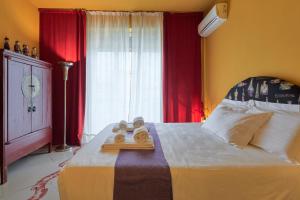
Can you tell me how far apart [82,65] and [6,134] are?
1848mm

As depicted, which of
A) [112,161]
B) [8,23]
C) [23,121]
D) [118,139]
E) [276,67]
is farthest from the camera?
[8,23]

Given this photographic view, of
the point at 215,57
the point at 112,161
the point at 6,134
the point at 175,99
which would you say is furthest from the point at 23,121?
the point at 215,57

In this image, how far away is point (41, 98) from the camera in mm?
3594

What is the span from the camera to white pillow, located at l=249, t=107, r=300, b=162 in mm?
1558

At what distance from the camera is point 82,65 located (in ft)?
13.8

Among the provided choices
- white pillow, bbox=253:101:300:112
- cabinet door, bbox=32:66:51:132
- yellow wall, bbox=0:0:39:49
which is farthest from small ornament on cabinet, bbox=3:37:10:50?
white pillow, bbox=253:101:300:112

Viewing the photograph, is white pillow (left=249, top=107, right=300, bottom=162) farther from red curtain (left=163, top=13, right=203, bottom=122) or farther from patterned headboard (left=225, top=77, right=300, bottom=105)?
red curtain (left=163, top=13, right=203, bottom=122)

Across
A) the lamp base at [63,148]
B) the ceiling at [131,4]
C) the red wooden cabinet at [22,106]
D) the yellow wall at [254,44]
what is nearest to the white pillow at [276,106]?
the yellow wall at [254,44]

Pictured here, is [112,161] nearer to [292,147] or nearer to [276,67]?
[292,147]

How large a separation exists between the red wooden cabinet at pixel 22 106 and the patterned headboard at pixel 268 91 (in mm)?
2633

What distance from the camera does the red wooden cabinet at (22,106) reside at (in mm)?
2678

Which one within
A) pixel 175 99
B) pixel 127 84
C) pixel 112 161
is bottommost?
pixel 112 161

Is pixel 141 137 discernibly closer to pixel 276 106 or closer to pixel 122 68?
pixel 276 106

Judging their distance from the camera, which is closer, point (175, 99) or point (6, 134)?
point (6, 134)
